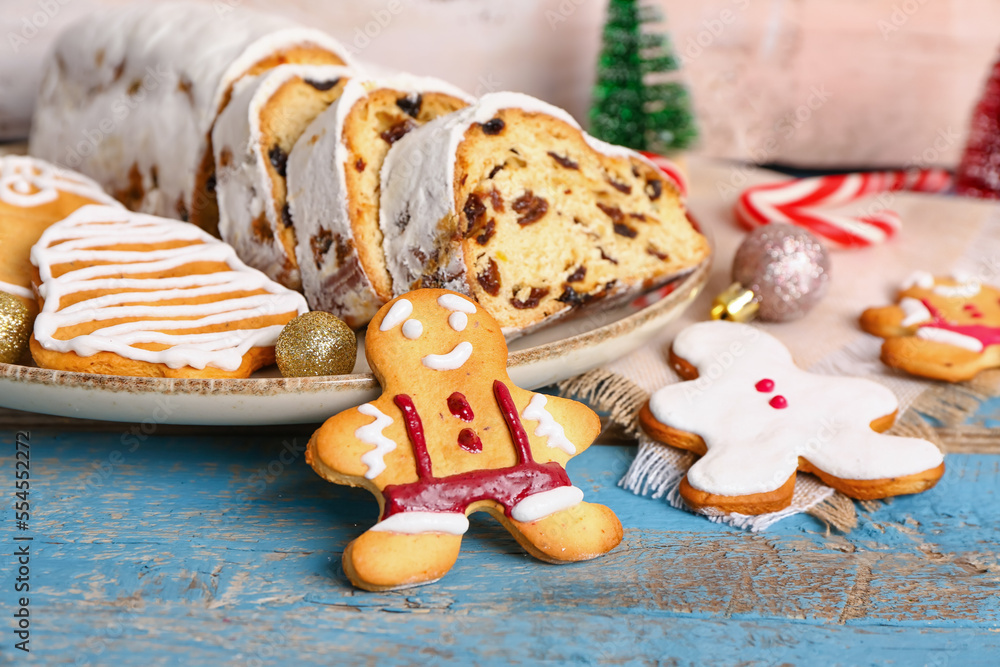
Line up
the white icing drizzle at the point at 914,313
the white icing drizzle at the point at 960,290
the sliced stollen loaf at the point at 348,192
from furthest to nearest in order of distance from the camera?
the white icing drizzle at the point at 960,290
the white icing drizzle at the point at 914,313
the sliced stollen loaf at the point at 348,192

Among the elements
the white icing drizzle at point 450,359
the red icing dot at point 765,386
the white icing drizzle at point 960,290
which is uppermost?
the white icing drizzle at point 450,359

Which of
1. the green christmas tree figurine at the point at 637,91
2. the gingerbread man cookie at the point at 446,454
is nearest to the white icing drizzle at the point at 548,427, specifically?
the gingerbread man cookie at the point at 446,454

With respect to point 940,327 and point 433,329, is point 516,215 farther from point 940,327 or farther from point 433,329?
point 940,327

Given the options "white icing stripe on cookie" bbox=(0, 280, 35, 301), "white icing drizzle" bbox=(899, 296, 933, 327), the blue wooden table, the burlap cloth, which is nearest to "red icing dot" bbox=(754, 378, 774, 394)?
the burlap cloth

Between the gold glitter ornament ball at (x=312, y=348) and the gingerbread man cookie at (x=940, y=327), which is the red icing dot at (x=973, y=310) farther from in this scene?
the gold glitter ornament ball at (x=312, y=348)

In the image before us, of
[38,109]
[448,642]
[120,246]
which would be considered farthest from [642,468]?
[38,109]

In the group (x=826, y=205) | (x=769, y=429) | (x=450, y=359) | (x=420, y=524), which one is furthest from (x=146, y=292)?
(x=826, y=205)
